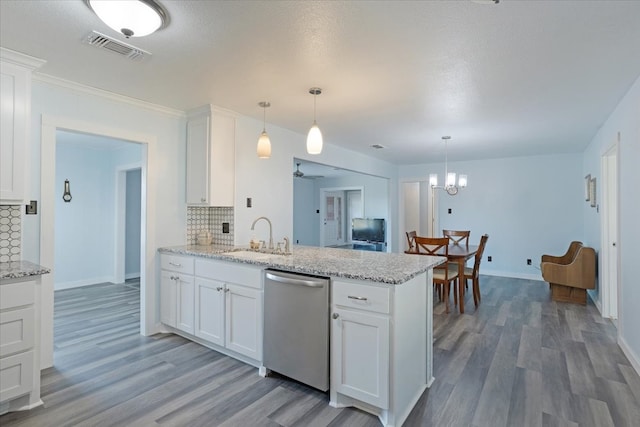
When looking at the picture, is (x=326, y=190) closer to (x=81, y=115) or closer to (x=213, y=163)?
(x=213, y=163)

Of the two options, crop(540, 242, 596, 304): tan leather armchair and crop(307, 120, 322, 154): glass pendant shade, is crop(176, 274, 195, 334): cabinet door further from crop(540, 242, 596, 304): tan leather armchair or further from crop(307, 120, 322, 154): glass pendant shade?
crop(540, 242, 596, 304): tan leather armchair

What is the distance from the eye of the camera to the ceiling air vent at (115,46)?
204cm

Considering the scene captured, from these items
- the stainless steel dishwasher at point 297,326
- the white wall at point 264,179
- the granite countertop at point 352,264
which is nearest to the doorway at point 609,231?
the granite countertop at point 352,264

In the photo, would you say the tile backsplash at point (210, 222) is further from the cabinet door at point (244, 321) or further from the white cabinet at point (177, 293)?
the cabinet door at point (244, 321)

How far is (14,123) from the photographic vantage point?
2.22 m

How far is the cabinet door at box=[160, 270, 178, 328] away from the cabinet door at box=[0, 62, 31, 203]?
138 centimetres

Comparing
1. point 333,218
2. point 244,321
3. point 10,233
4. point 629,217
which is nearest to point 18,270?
point 10,233

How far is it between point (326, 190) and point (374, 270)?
779 centimetres

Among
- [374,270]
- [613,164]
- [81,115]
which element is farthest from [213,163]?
[613,164]

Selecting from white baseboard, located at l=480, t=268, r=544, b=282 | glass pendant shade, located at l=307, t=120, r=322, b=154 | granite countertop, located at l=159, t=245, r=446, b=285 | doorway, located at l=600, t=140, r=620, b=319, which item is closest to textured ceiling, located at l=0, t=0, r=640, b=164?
glass pendant shade, located at l=307, t=120, r=322, b=154

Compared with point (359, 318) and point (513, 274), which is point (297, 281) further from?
point (513, 274)

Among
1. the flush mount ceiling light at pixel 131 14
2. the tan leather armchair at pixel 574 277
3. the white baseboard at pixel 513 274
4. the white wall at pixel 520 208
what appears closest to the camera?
the flush mount ceiling light at pixel 131 14

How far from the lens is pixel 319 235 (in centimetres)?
991

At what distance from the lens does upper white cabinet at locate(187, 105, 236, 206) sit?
3.41m
